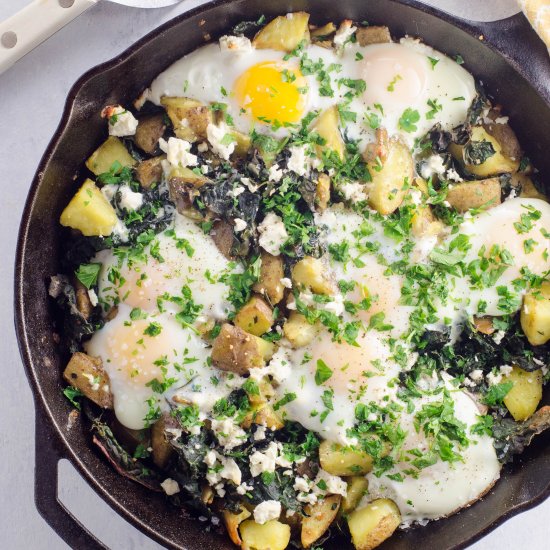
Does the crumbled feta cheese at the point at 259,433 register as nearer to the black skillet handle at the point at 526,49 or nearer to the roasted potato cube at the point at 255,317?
the roasted potato cube at the point at 255,317

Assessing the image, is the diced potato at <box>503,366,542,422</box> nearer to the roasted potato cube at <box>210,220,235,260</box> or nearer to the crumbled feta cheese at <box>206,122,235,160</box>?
the roasted potato cube at <box>210,220,235,260</box>

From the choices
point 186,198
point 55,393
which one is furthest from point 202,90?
point 55,393

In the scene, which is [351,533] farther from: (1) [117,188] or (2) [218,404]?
(1) [117,188]

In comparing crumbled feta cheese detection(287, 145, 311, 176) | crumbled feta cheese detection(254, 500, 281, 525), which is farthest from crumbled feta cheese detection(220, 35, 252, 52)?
crumbled feta cheese detection(254, 500, 281, 525)

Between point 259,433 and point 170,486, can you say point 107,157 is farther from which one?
point 170,486

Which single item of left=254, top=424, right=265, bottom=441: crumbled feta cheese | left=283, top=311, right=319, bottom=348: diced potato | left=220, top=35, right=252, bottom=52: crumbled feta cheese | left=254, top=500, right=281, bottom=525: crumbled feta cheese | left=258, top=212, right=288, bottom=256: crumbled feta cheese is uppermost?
left=220, top=35, right=252, bottom=52: crumbled feta cheese
